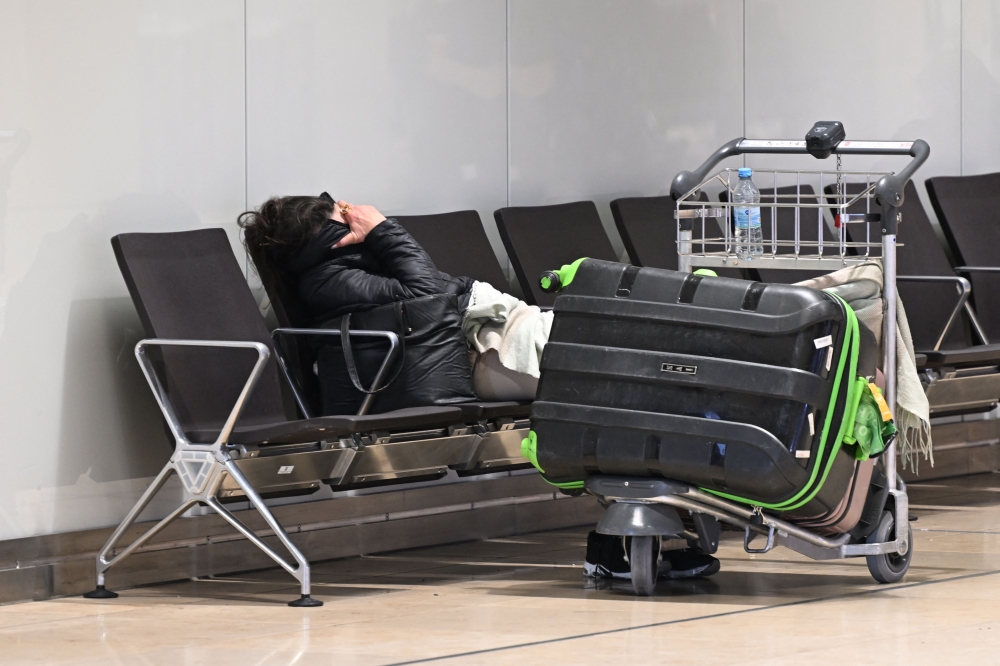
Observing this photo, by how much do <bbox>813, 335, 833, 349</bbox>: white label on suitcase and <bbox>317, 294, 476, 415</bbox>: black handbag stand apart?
44.3 inches

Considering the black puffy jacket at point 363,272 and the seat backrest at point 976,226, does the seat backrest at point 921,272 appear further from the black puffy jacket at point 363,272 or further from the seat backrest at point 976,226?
the black puffy jacket at point 363,272

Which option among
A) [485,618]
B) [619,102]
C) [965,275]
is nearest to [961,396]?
[965,275]

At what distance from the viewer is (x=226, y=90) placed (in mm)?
4789

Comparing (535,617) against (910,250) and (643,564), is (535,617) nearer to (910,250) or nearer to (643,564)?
(643,564)

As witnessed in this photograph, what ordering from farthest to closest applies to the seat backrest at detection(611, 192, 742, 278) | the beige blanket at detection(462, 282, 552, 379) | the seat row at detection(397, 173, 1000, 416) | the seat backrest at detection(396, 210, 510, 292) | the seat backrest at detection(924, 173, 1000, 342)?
the seat backrest at detection(924, 173, 1000, 342)
the seat backrest at detection(611, 192, 742, 278)
the seat row at detection(397, 173, 1000, 416)
the seat backrest at detection(396, 210, 510, 292)
the beige blanket at detection(462, 282, 552, 379)

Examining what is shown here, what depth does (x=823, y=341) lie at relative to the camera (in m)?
3.75

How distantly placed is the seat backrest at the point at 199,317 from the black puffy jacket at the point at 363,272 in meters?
0.18

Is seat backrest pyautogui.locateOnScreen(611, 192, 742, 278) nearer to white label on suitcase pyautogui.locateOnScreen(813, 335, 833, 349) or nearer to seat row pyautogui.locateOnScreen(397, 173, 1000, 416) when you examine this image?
seat row pyautogui.locateOnScreen(397, 173, 1000, 416)

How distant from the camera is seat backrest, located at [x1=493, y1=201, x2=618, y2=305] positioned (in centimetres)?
533

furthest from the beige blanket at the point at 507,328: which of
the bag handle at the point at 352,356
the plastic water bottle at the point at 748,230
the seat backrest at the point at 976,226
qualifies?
the seat backrest at the point at 976,226

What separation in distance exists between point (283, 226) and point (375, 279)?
295 millimetres

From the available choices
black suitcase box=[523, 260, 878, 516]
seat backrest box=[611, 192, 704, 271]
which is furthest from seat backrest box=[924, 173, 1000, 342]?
black suitcase box=[523, 260, 878, 516]

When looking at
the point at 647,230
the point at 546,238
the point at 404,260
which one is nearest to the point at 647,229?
the point at 647,230

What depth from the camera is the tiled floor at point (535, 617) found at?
3.36 meters
